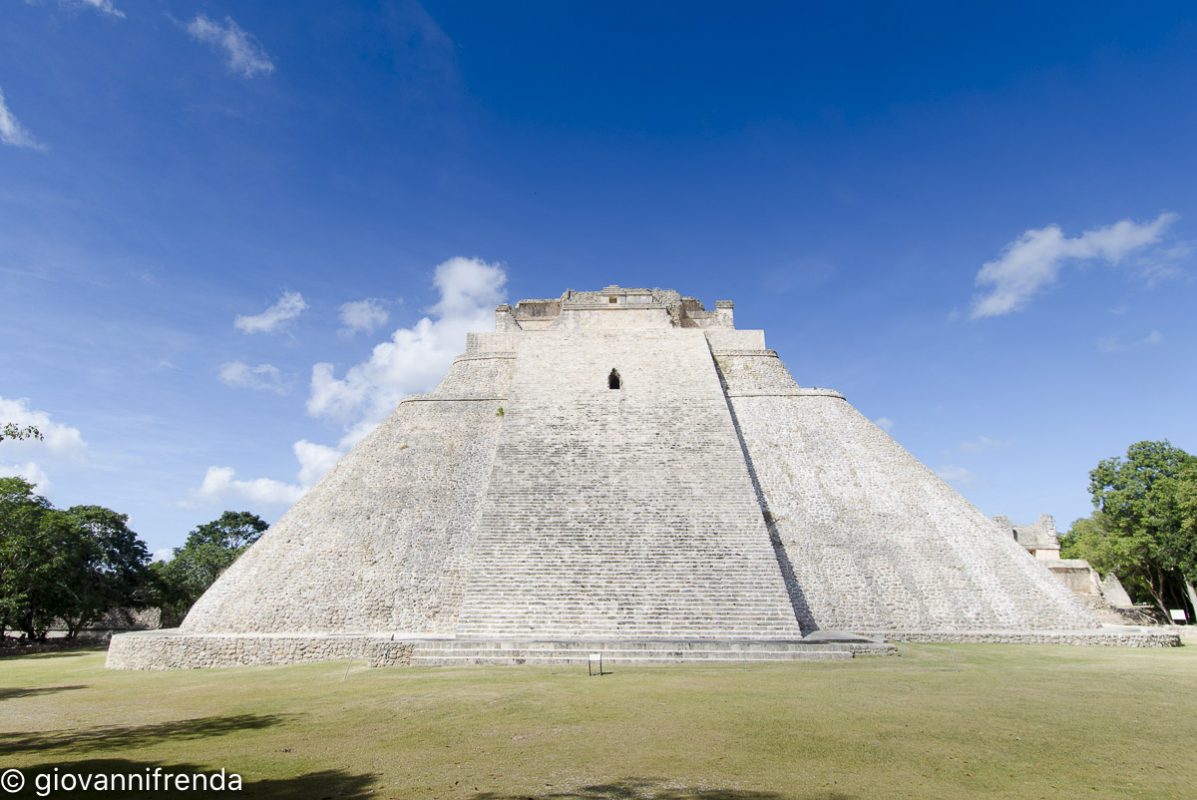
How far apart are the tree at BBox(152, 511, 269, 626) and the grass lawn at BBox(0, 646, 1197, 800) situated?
24.3m

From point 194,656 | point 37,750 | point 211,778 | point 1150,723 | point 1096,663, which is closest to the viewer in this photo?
point 211,778

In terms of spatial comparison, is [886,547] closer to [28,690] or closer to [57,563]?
[28,690]

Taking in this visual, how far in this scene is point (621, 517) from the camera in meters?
14.4

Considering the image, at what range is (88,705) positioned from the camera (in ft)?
27.1

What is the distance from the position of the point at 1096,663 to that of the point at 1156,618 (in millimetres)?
21024

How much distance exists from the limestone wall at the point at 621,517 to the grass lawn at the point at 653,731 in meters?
2.07

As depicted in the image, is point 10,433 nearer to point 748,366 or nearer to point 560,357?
point 560,357

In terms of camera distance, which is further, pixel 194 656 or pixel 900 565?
pixel 900 565

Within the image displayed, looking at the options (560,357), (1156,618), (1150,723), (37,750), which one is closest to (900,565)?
(1150,723)

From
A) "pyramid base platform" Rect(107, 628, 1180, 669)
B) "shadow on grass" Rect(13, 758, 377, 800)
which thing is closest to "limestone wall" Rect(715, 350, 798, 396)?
"pyramid base platform" Rect(107, 628, 1180, 669)

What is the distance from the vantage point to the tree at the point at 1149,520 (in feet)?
71.1

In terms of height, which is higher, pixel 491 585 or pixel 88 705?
pixel 491 585

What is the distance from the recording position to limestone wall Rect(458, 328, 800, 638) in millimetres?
Answer: 11922

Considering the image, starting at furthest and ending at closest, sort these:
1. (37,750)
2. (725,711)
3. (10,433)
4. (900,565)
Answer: (900,565) → (10,433) → (725,711) → (37,750)
